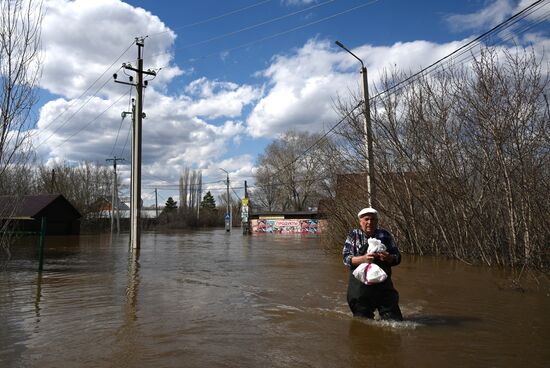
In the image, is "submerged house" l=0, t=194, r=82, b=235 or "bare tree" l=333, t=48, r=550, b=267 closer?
"bare tree" l=333, t=48, r=550, b=267

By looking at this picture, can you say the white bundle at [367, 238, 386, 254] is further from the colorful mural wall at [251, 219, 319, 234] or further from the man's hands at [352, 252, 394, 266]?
the colorful mural wall at [251, 219, 319, 234]

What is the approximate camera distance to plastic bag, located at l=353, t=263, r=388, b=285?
5141mm

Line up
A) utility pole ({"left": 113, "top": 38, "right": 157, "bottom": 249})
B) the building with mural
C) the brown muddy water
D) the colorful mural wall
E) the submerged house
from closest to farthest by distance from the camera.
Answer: the brown muddy water
utility pole ({"left": 113, "top": 38, "right": 157, "bottom": 249})
the submerged house
the colorful mural wall
the building with mural

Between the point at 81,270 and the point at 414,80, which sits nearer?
the point at 81,270

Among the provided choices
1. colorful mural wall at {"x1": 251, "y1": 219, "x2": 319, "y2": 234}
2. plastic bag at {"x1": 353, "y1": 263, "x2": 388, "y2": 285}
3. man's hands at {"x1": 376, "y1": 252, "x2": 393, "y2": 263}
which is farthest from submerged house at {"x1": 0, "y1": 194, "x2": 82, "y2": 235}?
man's hands at {"x1": 376, "y1": 252, "x2": 393, "y2": 263}

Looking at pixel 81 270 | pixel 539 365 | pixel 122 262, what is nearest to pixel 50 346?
pixel 539 365

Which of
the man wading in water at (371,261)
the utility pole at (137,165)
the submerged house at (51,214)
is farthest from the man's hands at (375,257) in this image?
the submerged house at (51,214)

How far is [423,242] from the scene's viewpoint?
1659cm

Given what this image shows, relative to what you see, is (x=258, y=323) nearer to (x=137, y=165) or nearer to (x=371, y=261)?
(x=371, y=261)

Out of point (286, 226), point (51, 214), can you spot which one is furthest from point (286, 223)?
point (51, 214)

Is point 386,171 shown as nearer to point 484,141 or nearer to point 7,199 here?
point 484,141

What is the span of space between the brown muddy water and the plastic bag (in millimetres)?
674

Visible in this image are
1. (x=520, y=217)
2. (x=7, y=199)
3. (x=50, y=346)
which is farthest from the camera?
(x=520, y=217)

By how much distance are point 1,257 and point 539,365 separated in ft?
50.2
